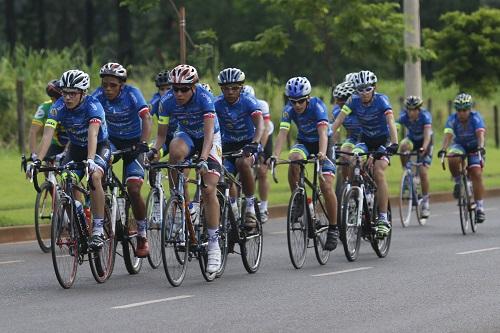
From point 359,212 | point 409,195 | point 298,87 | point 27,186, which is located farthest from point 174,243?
point 27,186

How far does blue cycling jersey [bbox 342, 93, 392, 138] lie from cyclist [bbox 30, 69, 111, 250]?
4097mm

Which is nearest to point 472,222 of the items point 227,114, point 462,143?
point 462,143

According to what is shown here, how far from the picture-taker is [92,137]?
12.5 meters

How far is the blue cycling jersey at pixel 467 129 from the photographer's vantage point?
1966 centimetres

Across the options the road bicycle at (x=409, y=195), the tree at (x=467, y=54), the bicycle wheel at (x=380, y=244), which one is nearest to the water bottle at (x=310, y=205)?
the bicycle wheel at (x=380, y=244)

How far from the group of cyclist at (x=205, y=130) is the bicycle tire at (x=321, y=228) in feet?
0.21

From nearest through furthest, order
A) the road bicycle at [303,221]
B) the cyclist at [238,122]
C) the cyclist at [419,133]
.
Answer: the road bicycle at [303,221] → the cyclist at [238,122] → the cyclist at [419,133]

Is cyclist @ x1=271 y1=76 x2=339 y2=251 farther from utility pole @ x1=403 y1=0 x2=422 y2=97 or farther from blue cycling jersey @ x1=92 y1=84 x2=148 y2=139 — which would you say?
utility pole @ x1=403 y1=0 x2=422 y2=97

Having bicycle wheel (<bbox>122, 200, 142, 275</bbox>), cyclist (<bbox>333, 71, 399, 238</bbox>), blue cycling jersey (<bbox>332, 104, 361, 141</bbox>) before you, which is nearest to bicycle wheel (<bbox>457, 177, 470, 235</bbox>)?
blue cycling jersey (<bbox>332, 104, 361, 141</bbox>)

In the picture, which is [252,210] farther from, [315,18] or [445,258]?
[315,18]

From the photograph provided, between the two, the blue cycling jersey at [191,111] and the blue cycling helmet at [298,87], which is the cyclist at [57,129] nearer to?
the blue cycling helmet at [298,87]

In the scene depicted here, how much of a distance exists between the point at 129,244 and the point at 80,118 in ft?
4.79

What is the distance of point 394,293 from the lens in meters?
12.1

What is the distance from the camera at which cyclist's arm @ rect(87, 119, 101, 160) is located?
12.4 meters
